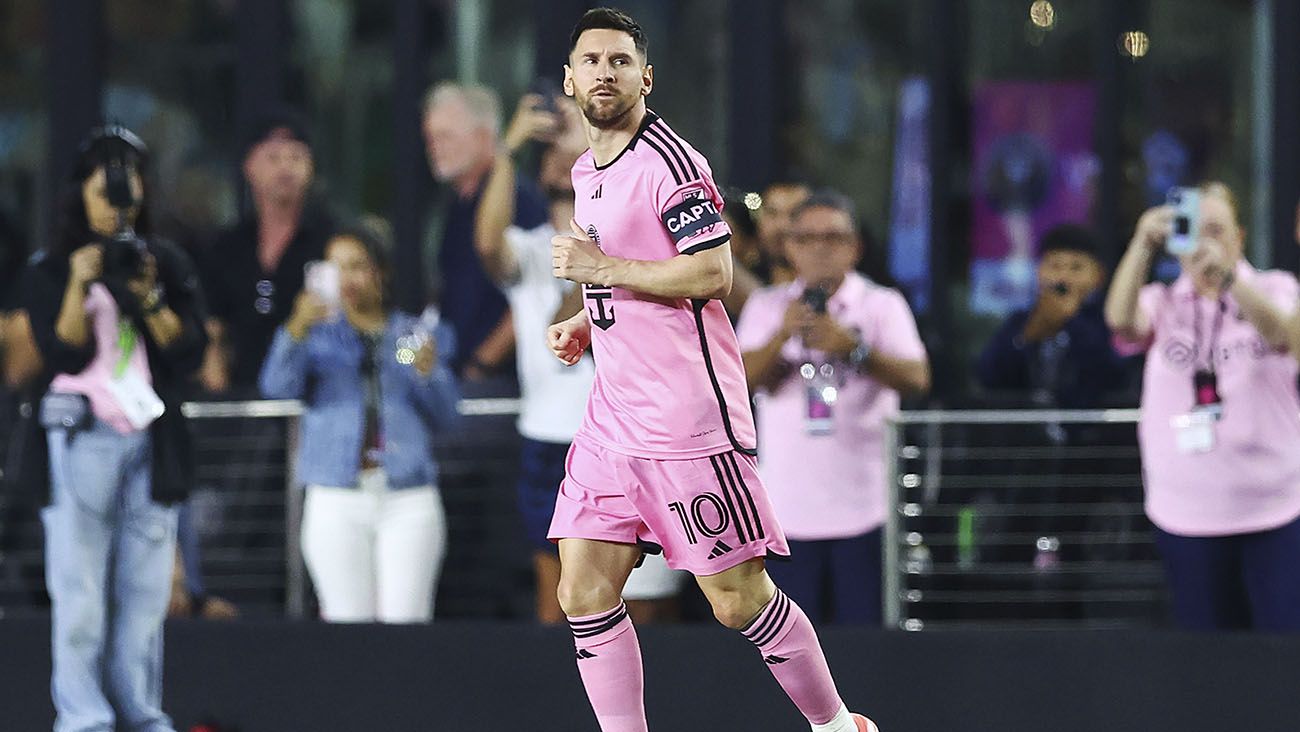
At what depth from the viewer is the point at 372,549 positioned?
7.99 metres

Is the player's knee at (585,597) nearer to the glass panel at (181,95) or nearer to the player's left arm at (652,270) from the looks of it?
the player's left arm at (652,270)

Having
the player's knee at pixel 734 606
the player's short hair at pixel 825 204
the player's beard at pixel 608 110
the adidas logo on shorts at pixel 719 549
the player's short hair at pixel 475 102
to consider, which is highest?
the player's short hair at pixel 475 102

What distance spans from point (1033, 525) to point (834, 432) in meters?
1.30

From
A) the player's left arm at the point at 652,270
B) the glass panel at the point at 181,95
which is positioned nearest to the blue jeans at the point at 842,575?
the player's left arm at the point at 652,270

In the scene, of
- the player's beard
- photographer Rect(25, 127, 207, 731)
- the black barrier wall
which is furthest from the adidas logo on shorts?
photographer Rect(25, 127, 207, 731)

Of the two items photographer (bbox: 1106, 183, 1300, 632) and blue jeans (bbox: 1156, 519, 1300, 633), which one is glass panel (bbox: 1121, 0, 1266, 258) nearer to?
photographer (bbox: 1106, 183, 1300, 632)

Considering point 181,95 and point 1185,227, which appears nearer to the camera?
point 1185,227

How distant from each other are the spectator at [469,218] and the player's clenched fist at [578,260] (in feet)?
12.0

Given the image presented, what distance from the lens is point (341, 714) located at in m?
7.04

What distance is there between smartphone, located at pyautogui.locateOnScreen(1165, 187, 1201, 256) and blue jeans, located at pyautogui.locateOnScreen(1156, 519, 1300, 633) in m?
0.89

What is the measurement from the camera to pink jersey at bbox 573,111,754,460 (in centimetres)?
535

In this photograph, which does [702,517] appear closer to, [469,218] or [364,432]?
[364,432]

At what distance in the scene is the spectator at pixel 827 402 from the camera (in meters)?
7.48

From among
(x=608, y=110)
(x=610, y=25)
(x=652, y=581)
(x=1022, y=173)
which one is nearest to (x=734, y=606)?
(x=608, y=110)
